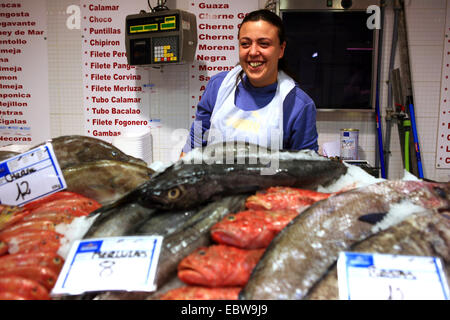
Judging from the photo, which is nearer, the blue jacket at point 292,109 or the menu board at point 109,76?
the blue jacket at point 292,109

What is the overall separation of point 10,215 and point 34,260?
1.31ft

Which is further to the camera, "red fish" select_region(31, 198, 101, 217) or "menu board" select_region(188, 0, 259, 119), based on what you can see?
"menu board" select_region(188, 0, 259, 119)

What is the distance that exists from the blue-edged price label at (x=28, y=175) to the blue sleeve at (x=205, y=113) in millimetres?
1411

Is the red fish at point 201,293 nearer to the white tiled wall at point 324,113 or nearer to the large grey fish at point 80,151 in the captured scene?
the large grey fish at point 80,151

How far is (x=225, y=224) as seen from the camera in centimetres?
115

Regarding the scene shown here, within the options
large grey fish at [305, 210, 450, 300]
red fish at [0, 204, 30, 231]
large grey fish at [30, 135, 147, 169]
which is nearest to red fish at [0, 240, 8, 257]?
red fish at [0, 204, 30, 231]

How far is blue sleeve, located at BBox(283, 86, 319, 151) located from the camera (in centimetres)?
257

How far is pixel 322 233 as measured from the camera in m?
1.07

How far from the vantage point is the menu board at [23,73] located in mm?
4379

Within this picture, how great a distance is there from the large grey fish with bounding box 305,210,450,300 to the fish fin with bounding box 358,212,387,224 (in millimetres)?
56

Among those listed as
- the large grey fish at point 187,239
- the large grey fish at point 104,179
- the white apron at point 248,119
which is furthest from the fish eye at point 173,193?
the white apron at point 248,119

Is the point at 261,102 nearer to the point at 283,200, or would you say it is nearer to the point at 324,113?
the point at 283,200

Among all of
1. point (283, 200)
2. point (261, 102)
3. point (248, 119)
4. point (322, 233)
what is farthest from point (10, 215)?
point (261, 102)

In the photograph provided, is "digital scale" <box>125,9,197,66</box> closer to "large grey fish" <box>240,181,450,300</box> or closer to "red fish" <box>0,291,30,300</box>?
"large grey fish" <box>240,181,450,300</box>
